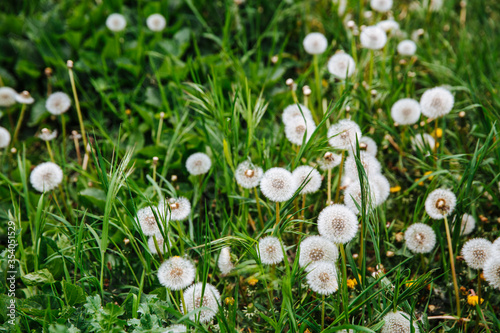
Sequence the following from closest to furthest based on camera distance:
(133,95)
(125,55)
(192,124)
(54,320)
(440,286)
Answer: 1. (54,320)
2. (440,286)
3. (192,124)
4. (133,95)
5. (125,55)

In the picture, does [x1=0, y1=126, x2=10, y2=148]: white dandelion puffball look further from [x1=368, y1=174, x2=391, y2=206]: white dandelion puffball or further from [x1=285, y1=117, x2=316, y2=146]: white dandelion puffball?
[x1=368, y1=174, x2=391, y2=206]: white dandelion puffball

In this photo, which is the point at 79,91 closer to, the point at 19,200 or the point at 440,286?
the point at 19,200

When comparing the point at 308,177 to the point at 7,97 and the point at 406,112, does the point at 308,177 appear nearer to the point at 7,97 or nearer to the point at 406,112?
the point at 406,112

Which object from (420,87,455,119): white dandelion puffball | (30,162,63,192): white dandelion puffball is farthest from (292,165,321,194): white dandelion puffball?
(30,162,63,192): white dandelion puffball

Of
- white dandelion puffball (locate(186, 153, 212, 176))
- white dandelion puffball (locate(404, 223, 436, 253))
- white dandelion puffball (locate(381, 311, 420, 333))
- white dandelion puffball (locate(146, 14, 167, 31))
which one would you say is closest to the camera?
white dandelion puffball (locate(381, 311, 420, 333))

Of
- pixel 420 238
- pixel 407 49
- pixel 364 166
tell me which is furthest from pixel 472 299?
pixel 407 49

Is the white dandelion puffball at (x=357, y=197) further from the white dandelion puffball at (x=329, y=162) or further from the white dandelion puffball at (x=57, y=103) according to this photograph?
the white dandelion puffball at (x=57, y=103)

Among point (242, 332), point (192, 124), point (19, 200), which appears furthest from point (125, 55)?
point (242, 332)
